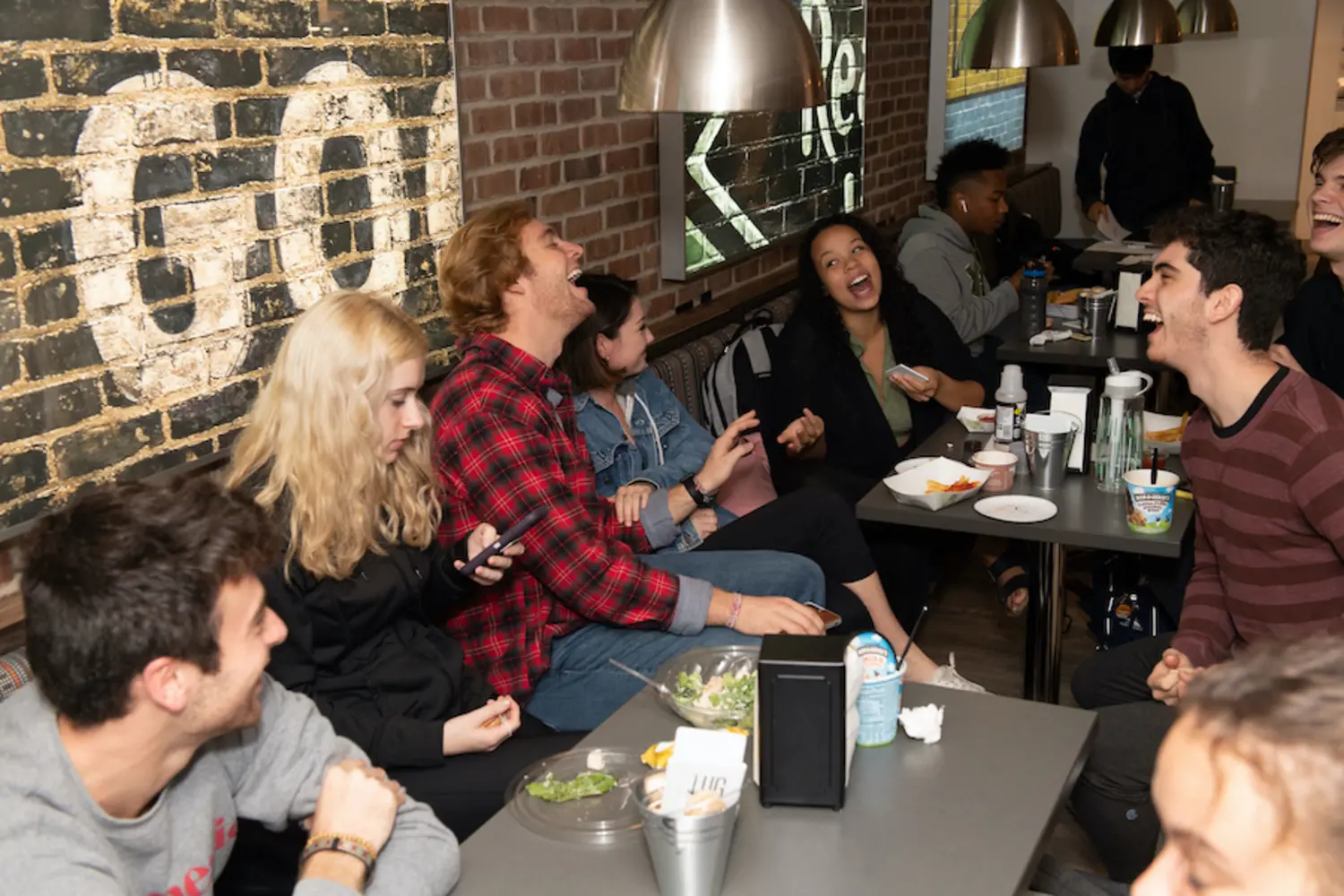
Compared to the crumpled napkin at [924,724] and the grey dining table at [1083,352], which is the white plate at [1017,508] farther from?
the grey dining table at [1083,352]

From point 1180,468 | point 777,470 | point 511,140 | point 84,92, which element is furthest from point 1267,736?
point 777,470

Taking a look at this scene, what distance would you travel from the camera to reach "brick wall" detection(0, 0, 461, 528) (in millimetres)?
2127

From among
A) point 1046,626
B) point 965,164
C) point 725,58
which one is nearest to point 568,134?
point 725,58

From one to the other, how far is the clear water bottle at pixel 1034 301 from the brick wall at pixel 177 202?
2.40m

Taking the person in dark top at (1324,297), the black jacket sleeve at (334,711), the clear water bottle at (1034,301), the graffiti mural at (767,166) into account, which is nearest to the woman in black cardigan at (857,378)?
the graffiti mural at (767,166)

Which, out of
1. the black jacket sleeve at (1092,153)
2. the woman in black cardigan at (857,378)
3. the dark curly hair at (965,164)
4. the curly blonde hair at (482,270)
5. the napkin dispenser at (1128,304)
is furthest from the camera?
the black jacket sleeve at (1092,153)

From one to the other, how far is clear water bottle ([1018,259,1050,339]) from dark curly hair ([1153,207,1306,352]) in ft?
6.15

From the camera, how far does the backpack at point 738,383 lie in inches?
156

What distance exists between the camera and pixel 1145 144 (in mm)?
6918

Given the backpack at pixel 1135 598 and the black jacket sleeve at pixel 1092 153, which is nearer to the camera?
the backpack at pixel 1135 598

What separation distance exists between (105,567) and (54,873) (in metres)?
0.31

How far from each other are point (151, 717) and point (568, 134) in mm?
2463

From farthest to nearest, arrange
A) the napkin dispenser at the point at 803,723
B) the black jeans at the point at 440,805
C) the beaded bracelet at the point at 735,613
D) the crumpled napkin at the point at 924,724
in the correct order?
the beaded bracelet at the point at 735,613, the black jeans at the point at 440,805, the crumpled napkin at the point at 924,724, the napkin dispenser at the point at 803,723

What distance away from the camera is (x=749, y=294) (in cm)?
483
